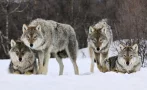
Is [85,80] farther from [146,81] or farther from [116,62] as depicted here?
[116,62]

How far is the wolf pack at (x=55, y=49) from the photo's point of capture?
7.24 meters

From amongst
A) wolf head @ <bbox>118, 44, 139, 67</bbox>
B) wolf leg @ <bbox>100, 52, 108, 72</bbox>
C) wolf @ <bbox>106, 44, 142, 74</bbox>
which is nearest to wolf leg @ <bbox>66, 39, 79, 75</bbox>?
wolf leg @ <bbox>100, 52, 108, 72</bbox>

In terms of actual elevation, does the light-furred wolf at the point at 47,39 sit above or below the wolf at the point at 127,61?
above

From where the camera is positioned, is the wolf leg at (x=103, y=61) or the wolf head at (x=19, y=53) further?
the wolf leg at (x=103, y=61)

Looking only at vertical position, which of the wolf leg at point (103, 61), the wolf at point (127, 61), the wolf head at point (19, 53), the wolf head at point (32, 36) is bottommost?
the wolf leg at point (103, 61)

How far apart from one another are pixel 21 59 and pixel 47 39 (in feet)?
4.47

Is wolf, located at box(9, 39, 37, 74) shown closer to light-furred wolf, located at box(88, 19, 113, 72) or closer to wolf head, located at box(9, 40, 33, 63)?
wolf head, located at box(9, 40, 33, 63)

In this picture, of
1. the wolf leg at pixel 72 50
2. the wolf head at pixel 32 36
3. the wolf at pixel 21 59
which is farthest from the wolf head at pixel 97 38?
the wolf at pixel 21 59

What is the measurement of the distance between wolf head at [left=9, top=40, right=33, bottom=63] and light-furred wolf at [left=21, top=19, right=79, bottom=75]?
0.48 m

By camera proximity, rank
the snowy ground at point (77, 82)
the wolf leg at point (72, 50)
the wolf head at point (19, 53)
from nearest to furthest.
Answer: the snowy ground at point (77, 82) → the wolf head at point (19, 53) → the wolf leg at point (72, 50)

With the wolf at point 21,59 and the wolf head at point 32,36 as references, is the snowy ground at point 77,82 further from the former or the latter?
the wolf head at point 32,36

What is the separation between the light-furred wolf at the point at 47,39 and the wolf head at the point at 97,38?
499mm

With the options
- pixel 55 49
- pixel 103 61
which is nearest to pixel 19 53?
pixel 55 49

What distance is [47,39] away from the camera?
330 inches
